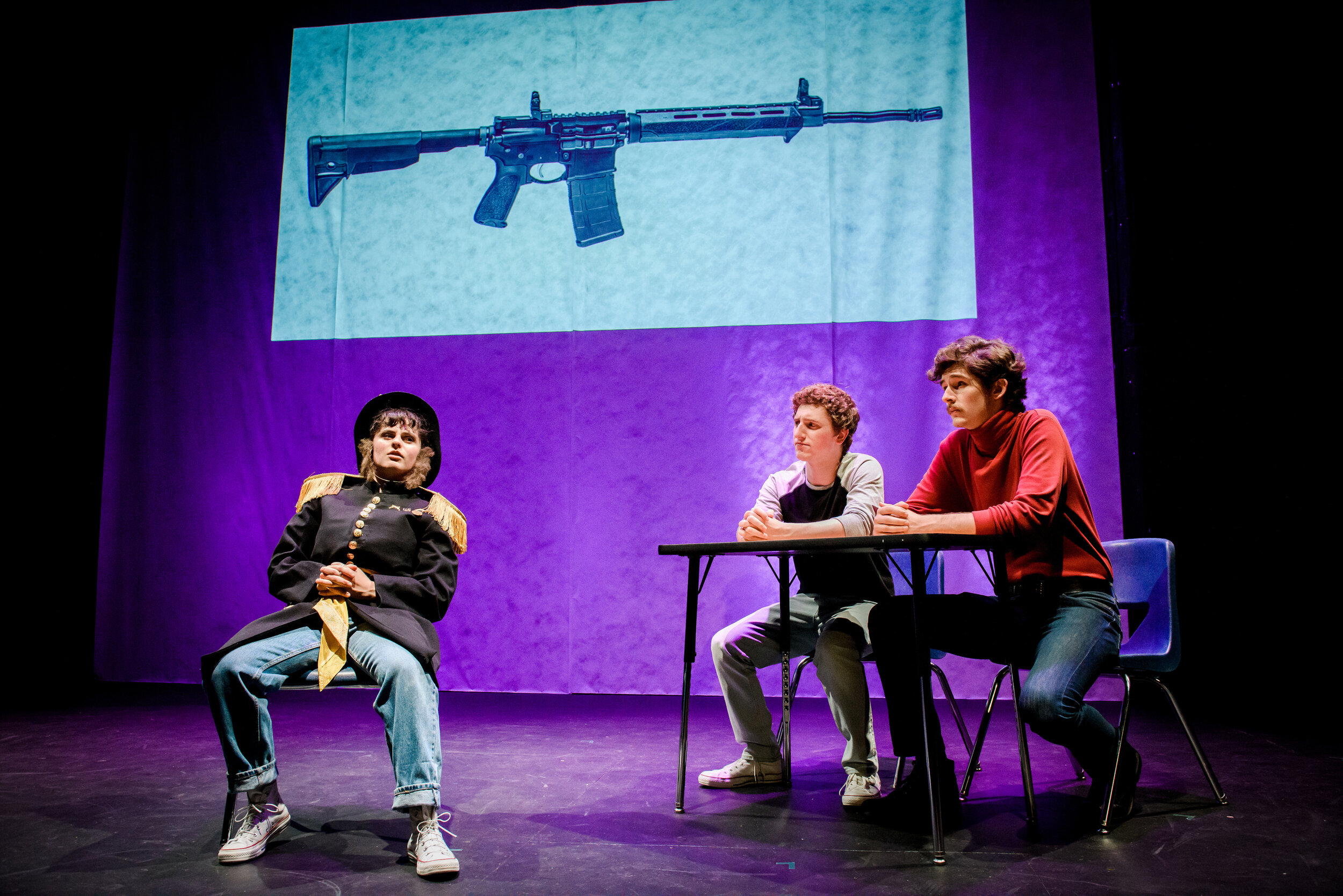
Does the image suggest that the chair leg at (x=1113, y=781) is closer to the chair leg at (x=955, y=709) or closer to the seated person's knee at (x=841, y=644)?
the chair leg at (x=955, y=709)

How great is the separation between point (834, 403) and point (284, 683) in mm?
1711

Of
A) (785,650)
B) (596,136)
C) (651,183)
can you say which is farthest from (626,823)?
(596,136)

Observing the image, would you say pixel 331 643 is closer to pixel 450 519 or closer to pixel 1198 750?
pixel 450 519

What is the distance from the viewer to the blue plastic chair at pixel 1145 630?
2088mm

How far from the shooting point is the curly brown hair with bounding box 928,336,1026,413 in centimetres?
214

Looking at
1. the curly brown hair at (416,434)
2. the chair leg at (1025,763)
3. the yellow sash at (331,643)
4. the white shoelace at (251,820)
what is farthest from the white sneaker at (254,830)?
the chair leg at (1025,763)

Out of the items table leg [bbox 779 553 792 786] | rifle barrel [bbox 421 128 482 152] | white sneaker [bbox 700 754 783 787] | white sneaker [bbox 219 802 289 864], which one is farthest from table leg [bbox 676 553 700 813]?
rifle barrel [bbox 421 128 482 152]

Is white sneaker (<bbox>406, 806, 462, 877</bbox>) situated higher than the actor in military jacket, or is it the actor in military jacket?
the actor in military jacket

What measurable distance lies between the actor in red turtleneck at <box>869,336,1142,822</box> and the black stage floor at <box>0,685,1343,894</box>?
22cm

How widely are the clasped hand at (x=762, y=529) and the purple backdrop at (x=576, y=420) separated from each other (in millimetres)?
1907

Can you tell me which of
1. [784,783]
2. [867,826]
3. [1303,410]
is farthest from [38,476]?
[1303,410]

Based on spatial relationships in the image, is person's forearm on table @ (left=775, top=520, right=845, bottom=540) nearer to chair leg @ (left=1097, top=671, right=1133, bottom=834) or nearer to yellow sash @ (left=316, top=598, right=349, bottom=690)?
chair leg @ (left=1097, top=671, right=1133, bottom=834)

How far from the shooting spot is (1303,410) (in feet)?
11.3

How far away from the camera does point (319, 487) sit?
2.19 meters
